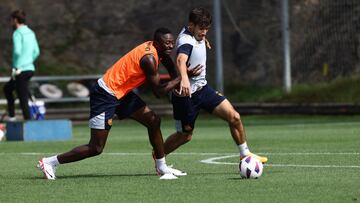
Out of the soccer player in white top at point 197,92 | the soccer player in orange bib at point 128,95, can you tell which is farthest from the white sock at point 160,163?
the soccer player in white top at point 197,92

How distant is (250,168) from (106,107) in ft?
5.70

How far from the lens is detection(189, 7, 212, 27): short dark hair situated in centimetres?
1228

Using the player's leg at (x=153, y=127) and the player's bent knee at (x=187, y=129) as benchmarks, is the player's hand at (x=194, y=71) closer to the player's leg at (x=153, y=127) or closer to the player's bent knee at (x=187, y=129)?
the player's leg at (x=153, y=127)

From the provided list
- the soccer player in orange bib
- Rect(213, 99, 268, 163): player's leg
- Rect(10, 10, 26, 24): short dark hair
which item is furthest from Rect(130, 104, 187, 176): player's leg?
Rect(10, 10, 26, 24): short dark hair

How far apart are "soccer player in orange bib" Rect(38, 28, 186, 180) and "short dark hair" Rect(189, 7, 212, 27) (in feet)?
1.83

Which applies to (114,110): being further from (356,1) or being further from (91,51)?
(91,51)

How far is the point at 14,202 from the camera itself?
9.71 metres

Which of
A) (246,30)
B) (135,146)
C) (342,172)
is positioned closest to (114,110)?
(342,172)

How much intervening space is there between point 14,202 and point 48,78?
2111cm

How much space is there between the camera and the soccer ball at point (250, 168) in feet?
37.3

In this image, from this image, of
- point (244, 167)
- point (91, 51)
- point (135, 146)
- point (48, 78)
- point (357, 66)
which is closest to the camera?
point (244, 167)

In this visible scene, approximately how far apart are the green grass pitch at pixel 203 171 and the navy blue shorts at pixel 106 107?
61 cm

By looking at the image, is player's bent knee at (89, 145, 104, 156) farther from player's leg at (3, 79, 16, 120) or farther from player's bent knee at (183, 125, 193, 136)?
player's leg at (3, 79, 16, 120)

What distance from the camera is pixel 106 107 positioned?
39.2ft
